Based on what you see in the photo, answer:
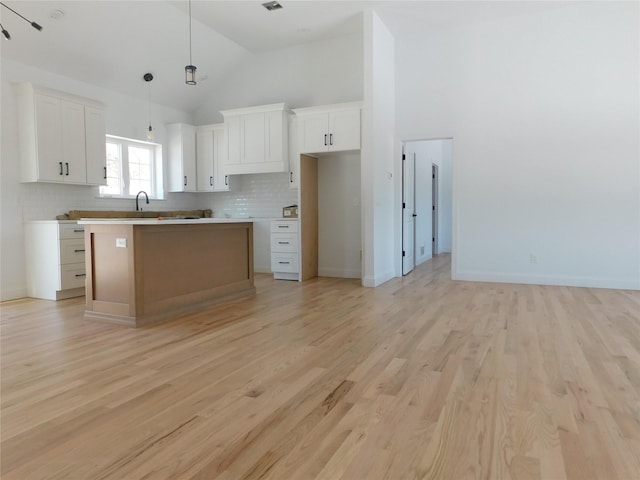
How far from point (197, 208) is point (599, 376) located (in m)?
6.92

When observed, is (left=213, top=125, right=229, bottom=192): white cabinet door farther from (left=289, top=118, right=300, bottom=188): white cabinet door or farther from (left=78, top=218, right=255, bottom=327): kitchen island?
(left=78, top=218, right=255, bottom=327): kitchen island

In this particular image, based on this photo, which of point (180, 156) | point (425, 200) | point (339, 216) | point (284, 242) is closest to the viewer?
point (284, 242)

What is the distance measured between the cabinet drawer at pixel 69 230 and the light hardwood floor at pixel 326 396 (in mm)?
1328

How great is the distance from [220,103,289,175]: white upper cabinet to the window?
1272mm

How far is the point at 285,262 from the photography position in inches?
258

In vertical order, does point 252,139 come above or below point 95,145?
above

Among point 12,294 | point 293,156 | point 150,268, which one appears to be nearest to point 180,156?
point 293,156

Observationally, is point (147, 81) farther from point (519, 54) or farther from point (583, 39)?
point (583, 39)

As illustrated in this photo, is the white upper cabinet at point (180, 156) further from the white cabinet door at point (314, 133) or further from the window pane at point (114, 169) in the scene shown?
the white cabinet door at point (314, 133)

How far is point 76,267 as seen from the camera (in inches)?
210

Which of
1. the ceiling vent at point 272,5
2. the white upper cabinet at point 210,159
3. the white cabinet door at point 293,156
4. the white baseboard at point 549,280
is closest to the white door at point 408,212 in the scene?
the white baseboard at point 549,280

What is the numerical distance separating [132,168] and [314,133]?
3.07 metres

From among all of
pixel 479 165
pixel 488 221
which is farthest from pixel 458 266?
pixel 479 165

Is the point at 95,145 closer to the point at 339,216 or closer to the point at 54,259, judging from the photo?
the point at 54,259
